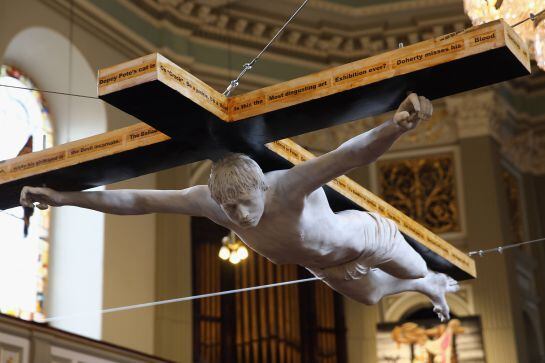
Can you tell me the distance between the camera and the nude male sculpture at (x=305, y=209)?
14.3 ft

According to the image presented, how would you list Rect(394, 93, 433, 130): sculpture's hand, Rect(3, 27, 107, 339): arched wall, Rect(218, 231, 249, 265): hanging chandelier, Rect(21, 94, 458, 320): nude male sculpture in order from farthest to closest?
1. Rect(3, 27, 107, 339): arched wall
2. Rect(218, 231, 249, 265): hanging chandelier
3. Rect(21, 94, 458, 320): nude male sculpture
4. Rect(394, 93, 433, 130): sculpture's hand

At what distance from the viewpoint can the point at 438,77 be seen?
4.03m

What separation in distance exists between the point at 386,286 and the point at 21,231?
20.4ft

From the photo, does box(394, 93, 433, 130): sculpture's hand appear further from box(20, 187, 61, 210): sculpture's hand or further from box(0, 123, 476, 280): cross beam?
box(20, 187, 61, 210): sculpture's hand

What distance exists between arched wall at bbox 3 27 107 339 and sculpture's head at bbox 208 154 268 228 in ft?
22.9

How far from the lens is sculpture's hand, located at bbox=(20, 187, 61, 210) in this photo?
478cm

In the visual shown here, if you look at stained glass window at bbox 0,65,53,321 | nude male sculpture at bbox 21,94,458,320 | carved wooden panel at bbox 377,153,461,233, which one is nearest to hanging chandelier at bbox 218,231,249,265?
stained glass window at bbox 0,65,53,321

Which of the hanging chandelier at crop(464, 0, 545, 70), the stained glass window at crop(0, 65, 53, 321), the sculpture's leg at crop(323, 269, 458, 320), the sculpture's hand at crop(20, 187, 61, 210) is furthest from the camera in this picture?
the stained glass window at crop(0, 65, 53, 321)

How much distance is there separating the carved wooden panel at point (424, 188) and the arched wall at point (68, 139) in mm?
4310

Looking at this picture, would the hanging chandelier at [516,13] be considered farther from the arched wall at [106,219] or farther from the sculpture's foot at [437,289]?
the arched wall at [106,219]

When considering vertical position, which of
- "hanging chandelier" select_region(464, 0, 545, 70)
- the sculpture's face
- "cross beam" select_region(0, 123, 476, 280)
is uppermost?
"hanging chandelier" select_region(464, 0, 545, 70)

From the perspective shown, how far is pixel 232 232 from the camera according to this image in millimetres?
9883

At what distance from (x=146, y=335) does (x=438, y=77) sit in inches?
328

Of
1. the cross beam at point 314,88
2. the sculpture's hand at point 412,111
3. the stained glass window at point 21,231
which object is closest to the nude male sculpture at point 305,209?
the sculpture's hand at point 412,111
